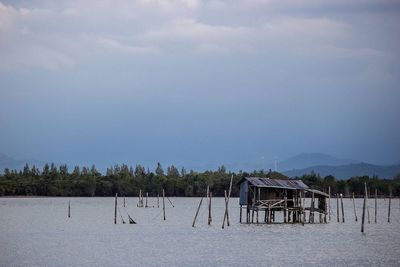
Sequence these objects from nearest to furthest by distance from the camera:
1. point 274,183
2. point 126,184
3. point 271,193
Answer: point 274,183 < point 271,193 < point 126,184

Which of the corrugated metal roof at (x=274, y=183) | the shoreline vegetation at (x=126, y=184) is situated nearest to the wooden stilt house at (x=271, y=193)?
the corrugated metal roof at (x=274, y=183)

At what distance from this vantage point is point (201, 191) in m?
175

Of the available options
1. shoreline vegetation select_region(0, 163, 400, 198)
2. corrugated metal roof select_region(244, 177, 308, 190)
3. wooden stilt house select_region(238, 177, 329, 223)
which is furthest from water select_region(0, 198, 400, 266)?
shoreline vegetation select_region(0, 163, 400, 198)

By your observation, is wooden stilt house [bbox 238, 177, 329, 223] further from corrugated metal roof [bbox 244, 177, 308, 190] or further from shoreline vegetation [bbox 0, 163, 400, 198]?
shoreline vegetation [bbox 0, 163, 400, 198]

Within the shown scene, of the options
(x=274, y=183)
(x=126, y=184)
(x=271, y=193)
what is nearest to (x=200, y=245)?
(x=274, y=183)

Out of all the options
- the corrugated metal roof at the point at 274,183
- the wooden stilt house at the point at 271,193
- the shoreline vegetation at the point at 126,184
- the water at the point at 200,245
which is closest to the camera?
the water at the point at 200,245

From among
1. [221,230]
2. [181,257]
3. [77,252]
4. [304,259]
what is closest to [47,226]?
[221,230]

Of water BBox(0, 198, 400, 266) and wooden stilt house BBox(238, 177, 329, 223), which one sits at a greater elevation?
wooden stilt house BBox(238, 177, 329, 223)

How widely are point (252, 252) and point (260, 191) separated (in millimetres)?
16132

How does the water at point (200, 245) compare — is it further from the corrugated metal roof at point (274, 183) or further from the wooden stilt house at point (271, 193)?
the corrugated metal roof at point (274, 183)

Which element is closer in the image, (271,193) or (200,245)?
(200,245)

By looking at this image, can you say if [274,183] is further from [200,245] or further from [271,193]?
[200,245]

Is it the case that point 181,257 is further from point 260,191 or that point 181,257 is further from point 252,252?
point 260,191

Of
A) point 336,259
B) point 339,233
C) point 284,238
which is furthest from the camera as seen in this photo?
point 339,233
